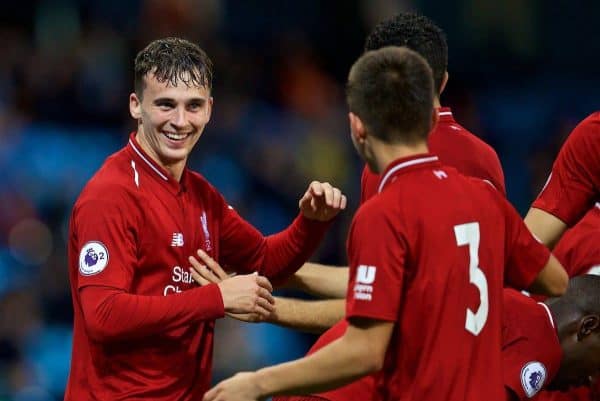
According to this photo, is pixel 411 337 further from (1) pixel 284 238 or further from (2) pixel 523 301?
(1) pixel 284 238

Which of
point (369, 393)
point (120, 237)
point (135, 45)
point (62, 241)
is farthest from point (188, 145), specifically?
point (135, 45)

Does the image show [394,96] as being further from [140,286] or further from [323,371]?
[140,286]

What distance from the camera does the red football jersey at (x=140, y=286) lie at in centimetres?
383

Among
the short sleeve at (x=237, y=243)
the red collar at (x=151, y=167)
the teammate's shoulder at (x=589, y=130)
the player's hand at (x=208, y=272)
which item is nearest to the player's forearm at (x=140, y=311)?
the player's hand at (x=208, y=272)

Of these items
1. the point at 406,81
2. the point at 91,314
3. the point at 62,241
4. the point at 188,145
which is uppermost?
the point at 406,81

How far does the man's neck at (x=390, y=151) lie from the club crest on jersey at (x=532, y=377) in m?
0.97

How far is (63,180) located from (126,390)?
4699mm

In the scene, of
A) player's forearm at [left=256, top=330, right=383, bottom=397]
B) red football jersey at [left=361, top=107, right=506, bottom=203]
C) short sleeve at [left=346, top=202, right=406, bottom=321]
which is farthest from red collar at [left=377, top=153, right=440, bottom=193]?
red football jersey at [left=361, top=107, right=506, bottom=203]

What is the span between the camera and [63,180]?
27.9 ft

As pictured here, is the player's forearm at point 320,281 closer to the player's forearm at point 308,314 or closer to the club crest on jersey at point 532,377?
the player's forearm at point 308,314

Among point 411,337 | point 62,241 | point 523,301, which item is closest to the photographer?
point 411,337

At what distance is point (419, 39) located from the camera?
408cm

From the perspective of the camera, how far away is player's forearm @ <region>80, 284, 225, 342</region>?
12.4ft

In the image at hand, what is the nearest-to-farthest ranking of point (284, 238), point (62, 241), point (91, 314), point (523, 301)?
point (91, 314), point (523, 301), point (284, 238), point (62, 241)
